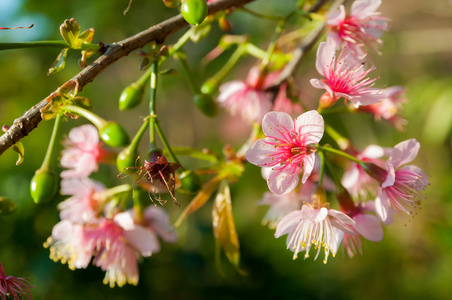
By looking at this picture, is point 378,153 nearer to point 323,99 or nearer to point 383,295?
point 323,99

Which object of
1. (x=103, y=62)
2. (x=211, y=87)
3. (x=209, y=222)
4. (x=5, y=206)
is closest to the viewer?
(x=103, y=62)

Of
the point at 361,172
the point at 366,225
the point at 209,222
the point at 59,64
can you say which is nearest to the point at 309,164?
the point at 366,225

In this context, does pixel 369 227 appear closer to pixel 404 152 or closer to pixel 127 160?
pixel 404 152

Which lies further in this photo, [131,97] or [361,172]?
[361,172]

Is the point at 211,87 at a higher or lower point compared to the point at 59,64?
lower

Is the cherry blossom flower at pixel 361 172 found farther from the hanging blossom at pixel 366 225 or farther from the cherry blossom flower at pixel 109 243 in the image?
the cherry blossom flower at pixel 109 243

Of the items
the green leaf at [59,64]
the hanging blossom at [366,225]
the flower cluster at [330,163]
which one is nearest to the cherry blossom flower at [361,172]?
the flower cluster at [330,163]
